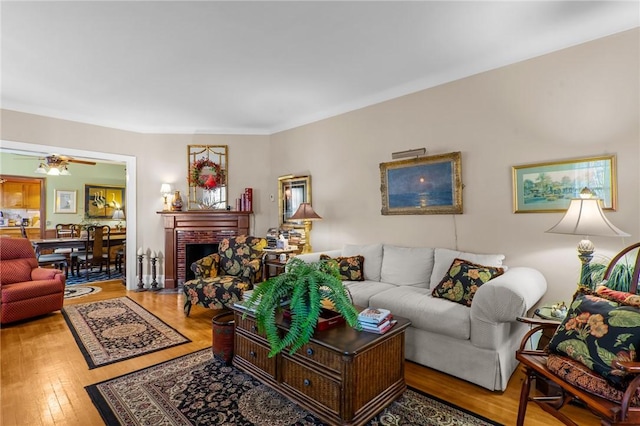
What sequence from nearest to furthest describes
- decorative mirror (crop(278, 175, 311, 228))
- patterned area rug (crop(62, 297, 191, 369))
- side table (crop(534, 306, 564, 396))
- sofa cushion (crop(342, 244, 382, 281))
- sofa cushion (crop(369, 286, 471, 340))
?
1. side table (crop(534, 306, 564, 396))
2. sofa cushion (crop(369, 286, 471, 340))
3. patterned area rug (crop(62, 297, 191, 369))
4. sofa cushion (crop(342, 244, 382, 281))
5. decorative mirror (crop(278, 175, 311, 228))

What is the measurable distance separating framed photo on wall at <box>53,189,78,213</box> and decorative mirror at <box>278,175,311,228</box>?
6.12 meters

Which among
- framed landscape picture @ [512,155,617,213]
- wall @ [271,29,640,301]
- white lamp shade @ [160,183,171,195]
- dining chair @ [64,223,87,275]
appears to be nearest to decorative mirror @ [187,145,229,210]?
white lamp shade @ [160,183,171,195]

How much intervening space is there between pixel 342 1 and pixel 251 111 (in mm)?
2659

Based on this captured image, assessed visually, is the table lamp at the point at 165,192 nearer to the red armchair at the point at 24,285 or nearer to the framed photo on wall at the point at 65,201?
the red armchair at the point at 24,285

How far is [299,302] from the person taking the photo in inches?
75.1

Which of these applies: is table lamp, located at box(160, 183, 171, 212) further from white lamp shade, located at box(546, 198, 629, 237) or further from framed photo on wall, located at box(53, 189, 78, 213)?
white lamp shade, located at box(546, 198, 629, 237)

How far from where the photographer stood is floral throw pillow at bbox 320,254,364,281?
11.9ft

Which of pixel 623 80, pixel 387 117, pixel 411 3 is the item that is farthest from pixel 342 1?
pixel 623 80

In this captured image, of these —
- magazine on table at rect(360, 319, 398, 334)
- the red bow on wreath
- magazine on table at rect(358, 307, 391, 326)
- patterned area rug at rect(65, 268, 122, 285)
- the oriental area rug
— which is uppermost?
the red bow on wreath

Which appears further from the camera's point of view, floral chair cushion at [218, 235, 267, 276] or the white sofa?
floral chair cushion at [218, 235, 267, 276]

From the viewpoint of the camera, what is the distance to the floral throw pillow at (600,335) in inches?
57.4

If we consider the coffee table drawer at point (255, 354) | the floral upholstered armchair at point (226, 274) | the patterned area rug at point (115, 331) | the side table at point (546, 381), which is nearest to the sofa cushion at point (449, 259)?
the side table at point (546, 381)

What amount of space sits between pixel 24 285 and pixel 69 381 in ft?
6.86

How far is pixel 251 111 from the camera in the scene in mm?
4691
